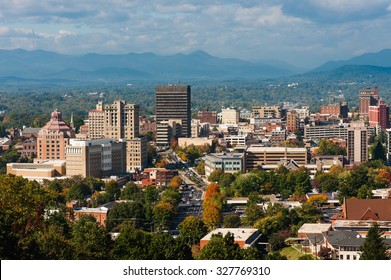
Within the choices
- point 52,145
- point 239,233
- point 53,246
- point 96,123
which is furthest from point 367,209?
point 96,123

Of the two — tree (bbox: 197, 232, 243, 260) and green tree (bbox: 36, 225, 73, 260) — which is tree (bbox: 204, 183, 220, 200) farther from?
green tree (bbox: 36, 225, 73, 260)

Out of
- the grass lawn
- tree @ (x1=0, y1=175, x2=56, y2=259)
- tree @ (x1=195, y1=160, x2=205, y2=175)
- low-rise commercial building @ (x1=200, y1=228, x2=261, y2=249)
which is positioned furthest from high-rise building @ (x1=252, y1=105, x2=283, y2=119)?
tree @ (x1=0, y1=175, x2=56, y2=259)

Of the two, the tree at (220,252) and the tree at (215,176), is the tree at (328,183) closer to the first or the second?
the tree at (215,176)

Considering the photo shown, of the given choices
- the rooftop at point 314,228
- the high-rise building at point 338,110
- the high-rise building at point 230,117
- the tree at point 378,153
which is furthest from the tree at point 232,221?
the high-rise building at point 338,110

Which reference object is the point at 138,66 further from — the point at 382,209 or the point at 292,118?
the point at 382,209
